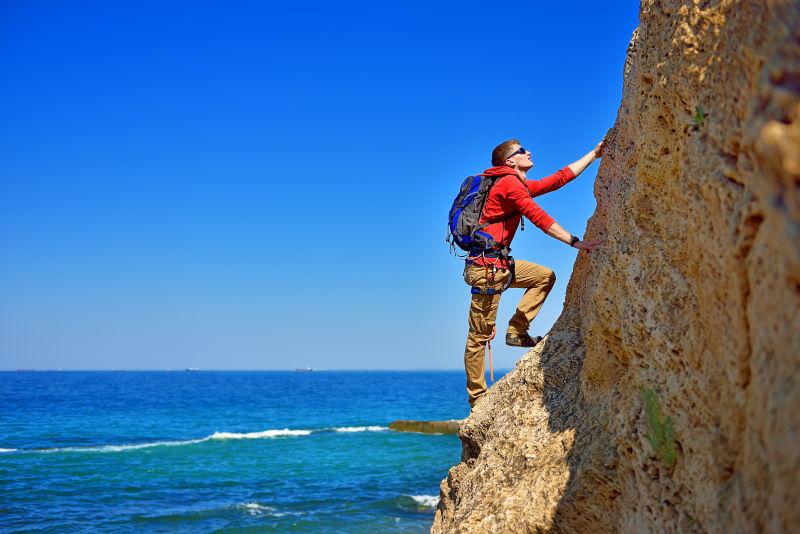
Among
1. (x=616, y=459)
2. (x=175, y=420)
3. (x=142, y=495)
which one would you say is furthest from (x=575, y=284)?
(x=175, y=420)

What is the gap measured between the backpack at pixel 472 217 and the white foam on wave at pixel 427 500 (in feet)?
46.4

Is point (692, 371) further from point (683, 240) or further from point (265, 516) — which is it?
point (265, 516)

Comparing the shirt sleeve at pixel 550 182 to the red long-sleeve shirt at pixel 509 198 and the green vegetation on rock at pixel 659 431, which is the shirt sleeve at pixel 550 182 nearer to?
the red long-sleeve shirt at pixel 509 198

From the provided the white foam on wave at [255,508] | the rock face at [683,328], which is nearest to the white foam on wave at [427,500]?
the white foam on wave at [255,508]

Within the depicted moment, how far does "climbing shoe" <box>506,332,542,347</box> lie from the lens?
7637 millimetres

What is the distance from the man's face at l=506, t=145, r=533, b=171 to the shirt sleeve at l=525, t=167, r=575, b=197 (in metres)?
0.17

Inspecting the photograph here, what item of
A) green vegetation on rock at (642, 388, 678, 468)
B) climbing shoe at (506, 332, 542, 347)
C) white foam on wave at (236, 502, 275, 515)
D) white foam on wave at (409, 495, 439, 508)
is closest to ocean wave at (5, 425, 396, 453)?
white foam on wave at (236, 502, 275, 515)

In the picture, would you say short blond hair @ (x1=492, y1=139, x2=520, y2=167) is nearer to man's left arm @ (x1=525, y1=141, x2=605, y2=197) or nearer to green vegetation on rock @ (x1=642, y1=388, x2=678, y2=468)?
man's left arm @ (x1=525, y1=141, x2=605, y2=197)

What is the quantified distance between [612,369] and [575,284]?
1.89 m

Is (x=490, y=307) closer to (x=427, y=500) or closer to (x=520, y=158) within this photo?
(x=520, y=158)

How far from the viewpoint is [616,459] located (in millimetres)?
4883

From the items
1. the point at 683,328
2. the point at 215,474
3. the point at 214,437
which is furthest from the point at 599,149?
the point at 214,437

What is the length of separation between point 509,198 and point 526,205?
0.25 m

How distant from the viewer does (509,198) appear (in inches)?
273
